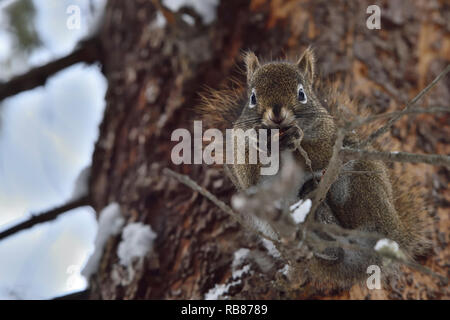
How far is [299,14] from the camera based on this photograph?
2.01 metres

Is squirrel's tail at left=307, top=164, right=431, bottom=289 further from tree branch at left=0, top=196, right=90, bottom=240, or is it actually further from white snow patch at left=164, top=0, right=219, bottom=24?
tree branch at left=0, top=196, right=90, bottom=240

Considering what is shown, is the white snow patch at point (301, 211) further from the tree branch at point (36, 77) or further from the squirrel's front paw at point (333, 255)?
the tree branch at point (36, 77)

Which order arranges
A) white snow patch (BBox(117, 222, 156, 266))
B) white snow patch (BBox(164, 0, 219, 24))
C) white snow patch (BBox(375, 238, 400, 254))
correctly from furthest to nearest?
white snow patch (BBox(164, 0, 219, 24)), white snow patch (BBox(117, 222, 156, 266)), white snow patch (BBox(375, 238, 400, 254))

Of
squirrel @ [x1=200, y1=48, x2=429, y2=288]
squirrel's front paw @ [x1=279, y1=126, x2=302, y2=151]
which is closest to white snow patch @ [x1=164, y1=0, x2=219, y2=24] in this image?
squirrel @ [x1=200, y1=48, x2=429, y2=288]

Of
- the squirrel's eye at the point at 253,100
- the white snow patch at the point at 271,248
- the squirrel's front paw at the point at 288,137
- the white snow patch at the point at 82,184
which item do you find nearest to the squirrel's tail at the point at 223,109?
the squirrel's eye at the point at 253,100

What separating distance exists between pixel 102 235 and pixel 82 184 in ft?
1.67

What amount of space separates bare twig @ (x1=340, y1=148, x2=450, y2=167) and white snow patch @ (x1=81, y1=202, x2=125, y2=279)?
108 cm

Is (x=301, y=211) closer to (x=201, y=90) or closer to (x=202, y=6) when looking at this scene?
(x=201, y=90)

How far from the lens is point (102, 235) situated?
180 centimetres

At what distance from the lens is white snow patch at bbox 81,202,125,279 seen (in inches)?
70.7

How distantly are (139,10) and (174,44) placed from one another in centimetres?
39

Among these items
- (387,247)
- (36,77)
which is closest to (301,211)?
(387,247)

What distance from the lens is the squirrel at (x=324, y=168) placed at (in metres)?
1.35
